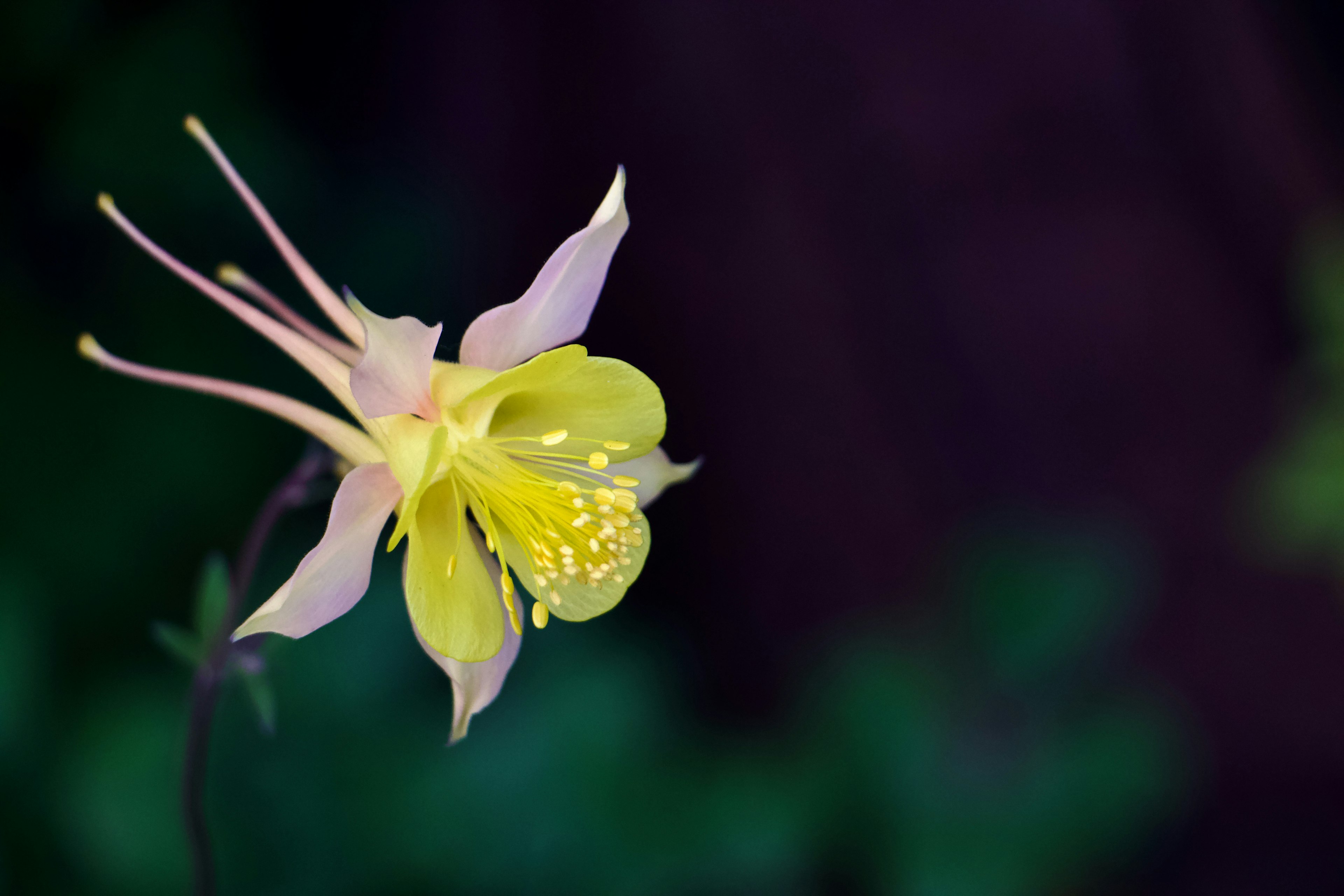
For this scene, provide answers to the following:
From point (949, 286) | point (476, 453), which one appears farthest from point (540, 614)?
point (949, 286)

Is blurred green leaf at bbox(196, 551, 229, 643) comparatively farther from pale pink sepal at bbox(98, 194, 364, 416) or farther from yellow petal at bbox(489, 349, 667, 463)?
yellow petal at bbox(489, 349, 667, 463)

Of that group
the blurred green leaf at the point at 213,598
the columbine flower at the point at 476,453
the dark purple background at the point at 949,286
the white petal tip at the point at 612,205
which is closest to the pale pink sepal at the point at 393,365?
the columbine flower at the point at 476,453

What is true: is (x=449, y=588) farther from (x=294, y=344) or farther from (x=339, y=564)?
(x=294, y=344)

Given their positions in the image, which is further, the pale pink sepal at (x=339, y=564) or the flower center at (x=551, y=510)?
the flower center at (x=551, y=510)

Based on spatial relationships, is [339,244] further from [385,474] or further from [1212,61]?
[1212,61]

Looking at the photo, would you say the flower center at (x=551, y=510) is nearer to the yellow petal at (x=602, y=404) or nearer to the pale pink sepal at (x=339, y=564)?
the yellow petal at (x=602, y=404)

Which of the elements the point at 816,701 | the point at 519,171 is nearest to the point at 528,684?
the point at 816,701
